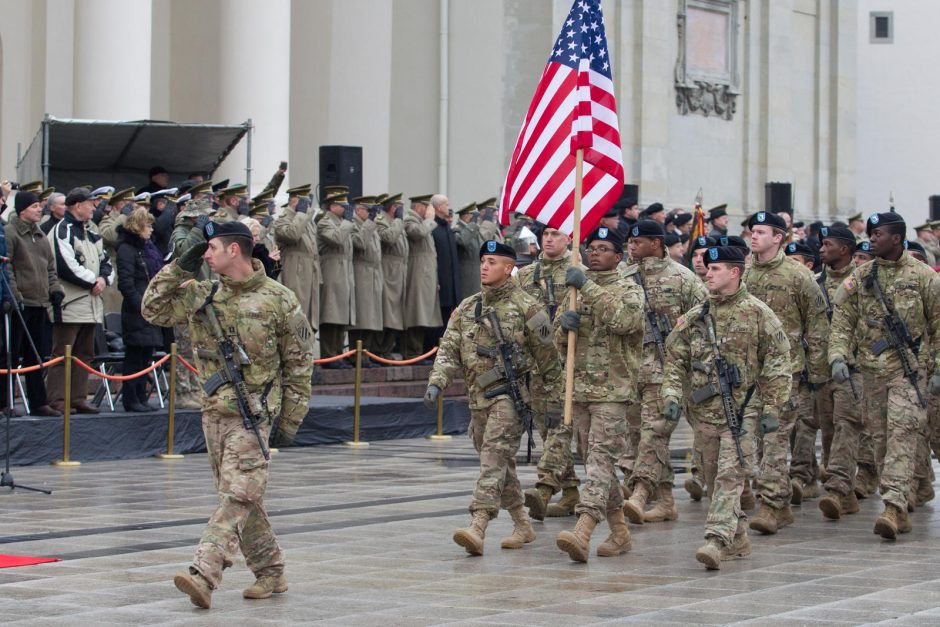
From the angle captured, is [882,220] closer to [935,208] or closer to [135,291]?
[135,291]

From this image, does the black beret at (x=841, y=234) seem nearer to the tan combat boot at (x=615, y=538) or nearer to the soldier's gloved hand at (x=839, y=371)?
the soldier's gloved hand at (x=839, y=371)

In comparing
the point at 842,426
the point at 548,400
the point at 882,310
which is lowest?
the point at 842,426

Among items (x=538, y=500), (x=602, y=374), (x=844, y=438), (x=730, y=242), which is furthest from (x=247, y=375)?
(x=844, y=438)

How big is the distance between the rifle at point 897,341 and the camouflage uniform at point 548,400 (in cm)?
228

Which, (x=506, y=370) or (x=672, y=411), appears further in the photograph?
(x=506, y=370)

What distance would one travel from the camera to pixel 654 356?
1365 centimetres

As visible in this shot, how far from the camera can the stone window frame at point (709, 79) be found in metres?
33.0

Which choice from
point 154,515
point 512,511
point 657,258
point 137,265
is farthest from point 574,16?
point 137,265

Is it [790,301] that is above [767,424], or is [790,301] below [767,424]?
above

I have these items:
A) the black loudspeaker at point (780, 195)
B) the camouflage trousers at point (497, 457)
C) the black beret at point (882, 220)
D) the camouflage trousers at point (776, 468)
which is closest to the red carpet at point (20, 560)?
the camouflage trousers at point (497, 457)

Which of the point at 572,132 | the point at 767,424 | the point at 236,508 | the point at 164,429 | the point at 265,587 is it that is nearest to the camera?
the point at 236,508

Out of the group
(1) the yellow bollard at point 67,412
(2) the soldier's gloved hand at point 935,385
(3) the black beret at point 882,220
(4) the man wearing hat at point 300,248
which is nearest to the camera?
(2) the soldier's gloved hand at point 935,385

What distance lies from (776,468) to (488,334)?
8.06ft

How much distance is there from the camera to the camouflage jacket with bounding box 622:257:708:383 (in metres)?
13.7
